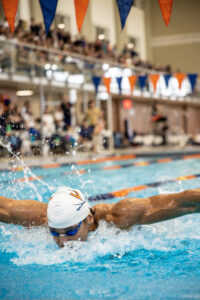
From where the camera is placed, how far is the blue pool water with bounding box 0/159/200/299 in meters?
2.36

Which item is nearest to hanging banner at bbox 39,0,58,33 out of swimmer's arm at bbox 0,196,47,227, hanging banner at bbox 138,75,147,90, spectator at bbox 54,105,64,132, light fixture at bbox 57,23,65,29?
swimmer's arm at bbox 0,196,47,227

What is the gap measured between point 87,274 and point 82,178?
4.68 metres

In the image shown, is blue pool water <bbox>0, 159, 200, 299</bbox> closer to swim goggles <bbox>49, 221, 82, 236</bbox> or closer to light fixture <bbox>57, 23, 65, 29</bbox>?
swim goggles <bbox>49, 221, 82, 236</bbox>

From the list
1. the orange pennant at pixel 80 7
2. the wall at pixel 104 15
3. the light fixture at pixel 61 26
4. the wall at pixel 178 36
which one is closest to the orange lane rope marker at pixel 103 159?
the orange pennant at pixel 80 7

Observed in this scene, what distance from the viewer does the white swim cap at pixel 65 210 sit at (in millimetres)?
2736

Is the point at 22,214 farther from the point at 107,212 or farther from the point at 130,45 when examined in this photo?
the point at 130,45

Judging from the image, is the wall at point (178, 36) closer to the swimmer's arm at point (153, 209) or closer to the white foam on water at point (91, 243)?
the white foam on water at point (91, 243)

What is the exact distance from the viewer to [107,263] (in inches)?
113

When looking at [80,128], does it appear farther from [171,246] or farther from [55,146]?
[171,246]

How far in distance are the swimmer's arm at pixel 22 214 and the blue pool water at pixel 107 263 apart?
0.10 meters

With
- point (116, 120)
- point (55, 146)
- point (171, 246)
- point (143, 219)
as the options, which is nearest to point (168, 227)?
point (171, 246)

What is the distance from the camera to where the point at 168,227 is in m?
3.46

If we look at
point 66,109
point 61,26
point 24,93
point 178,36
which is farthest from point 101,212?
point 178,36

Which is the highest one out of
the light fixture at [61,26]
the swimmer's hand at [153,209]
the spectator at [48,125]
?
the light fixture at [61,26]
